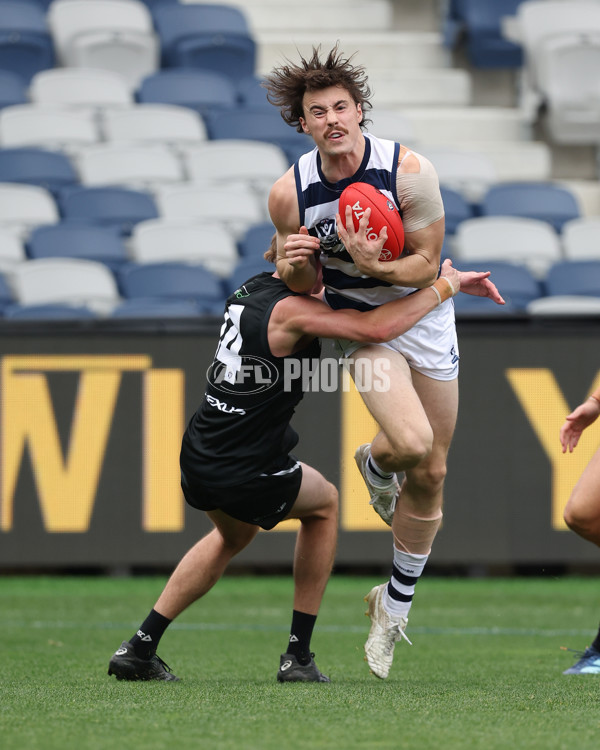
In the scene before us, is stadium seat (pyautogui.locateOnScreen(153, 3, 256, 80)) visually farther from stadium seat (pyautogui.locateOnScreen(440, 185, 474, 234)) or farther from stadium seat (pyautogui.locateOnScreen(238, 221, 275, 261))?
stadium seat (pyautogui.locateOnScreen(238, 221, 275, 261))

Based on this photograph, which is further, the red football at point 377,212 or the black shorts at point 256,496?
the black shorts at point 256,496

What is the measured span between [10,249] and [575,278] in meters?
5.28

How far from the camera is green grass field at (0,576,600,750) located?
374 centimetres

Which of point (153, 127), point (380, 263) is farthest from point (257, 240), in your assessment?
point (380, 263)

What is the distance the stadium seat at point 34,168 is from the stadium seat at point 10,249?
1106 mm

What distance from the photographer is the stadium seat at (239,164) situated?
1288 cm

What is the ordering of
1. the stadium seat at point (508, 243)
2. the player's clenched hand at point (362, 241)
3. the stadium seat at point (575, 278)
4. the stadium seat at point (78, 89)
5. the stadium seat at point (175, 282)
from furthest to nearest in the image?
the stadium seat at point (78, 89)
the stadium seat at point (508, 243)
the stadium seat at point (575, 278)
the stadium seat at point (175, 282)
the player's clenched hand at point (362, 241)

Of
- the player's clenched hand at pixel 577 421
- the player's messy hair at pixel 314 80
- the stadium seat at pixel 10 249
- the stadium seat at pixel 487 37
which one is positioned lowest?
the stadium seat at pixel 10 249

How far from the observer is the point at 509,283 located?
1130cm

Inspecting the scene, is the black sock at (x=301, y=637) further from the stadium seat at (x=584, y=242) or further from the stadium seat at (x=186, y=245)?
the stadium seat at (x=584, y=242)

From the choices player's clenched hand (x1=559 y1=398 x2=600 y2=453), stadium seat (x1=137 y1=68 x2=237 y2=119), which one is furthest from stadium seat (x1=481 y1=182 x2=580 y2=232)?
player's clenched hand (x1=559 y1=398 x2=600 y2=453)

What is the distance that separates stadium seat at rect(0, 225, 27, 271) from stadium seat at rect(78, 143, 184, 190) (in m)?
1.42

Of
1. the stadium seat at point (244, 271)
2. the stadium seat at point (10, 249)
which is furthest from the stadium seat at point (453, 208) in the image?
the stadium seat at point (10, 249)

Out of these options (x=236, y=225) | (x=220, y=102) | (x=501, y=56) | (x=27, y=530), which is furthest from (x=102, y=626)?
(x=501, y=56)
